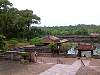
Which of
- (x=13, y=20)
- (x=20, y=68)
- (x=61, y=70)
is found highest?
(x=13, y=20)

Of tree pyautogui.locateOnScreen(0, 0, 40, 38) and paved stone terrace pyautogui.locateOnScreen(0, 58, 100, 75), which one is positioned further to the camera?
tree pyautogui.locateOnScreen(0, 0, 40, 38)

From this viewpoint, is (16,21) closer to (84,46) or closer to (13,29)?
(13,29)

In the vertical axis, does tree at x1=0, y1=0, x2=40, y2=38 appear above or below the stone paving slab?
above

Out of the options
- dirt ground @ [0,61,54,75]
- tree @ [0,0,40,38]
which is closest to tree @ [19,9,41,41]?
tree @ [0,0,40,38]

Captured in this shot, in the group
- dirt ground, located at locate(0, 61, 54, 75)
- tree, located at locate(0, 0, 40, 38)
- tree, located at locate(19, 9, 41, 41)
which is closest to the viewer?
dirt ground, located at locate(0, 61, 54, 75)

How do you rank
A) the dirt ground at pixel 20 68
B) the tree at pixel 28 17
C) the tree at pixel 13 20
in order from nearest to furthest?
the dirt ground at pixel 20 68, the tree at pixel 13 20, the tree at pixel 28 17

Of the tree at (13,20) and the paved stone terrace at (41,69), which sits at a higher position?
the tree at (13,20)

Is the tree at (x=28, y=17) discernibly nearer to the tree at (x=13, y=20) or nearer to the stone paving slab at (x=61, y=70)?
the tree at (x=13, y=20)

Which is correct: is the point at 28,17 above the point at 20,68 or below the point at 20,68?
above

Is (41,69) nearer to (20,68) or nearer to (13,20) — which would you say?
(20,68)

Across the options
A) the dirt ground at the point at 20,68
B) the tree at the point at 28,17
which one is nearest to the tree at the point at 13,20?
the tree at the point at 28,17

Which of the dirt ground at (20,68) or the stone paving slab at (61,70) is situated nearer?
the stone paving slab at (61,70)

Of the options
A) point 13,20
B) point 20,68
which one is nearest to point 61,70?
point 20,68

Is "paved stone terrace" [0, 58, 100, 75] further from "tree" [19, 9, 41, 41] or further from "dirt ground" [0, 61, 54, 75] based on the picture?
"tree" [19, 9, 41, 41]
